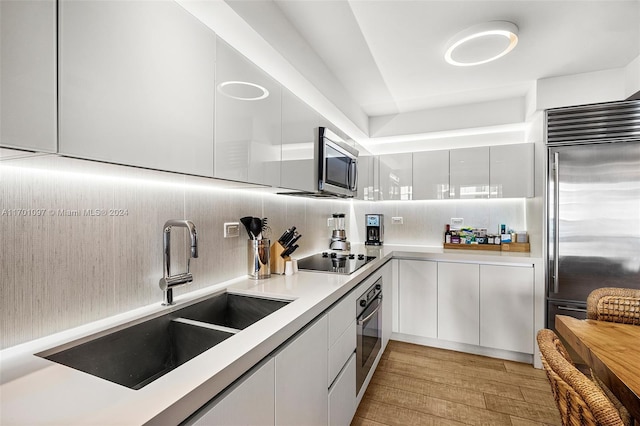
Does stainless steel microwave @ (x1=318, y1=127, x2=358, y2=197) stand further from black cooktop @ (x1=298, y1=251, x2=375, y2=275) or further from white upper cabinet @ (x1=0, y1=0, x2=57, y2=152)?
white upper cabinet @ (x1=0, y1=0, x2=57, y2=152)

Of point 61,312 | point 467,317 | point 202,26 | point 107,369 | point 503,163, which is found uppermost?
point 202,26

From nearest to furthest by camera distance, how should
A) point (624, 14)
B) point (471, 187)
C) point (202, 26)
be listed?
point (202, 26), point (624, 14), point (471, 187)

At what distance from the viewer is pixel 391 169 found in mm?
3420

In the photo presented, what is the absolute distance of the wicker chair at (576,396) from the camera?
0.69 metres

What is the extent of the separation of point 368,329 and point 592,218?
6.47ft

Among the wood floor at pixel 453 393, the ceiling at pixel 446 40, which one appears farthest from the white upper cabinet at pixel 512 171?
the wood floor at pixel 453 393

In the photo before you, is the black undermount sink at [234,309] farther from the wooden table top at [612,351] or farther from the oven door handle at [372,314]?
the wooden table top at [612,351]

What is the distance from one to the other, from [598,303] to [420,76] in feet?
6.59

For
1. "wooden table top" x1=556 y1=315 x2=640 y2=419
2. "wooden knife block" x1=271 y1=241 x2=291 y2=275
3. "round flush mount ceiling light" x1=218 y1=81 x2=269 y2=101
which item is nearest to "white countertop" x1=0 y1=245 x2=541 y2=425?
"wooden knife block" x1=271 y1=241 x2=291 y2=275

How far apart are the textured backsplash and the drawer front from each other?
27.4 inches

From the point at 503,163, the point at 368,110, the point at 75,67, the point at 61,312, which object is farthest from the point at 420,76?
the point at 61,312

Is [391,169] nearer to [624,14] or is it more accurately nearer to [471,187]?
[471,187]

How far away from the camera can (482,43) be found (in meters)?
2.02

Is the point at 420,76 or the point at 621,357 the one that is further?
the point at 420,76
